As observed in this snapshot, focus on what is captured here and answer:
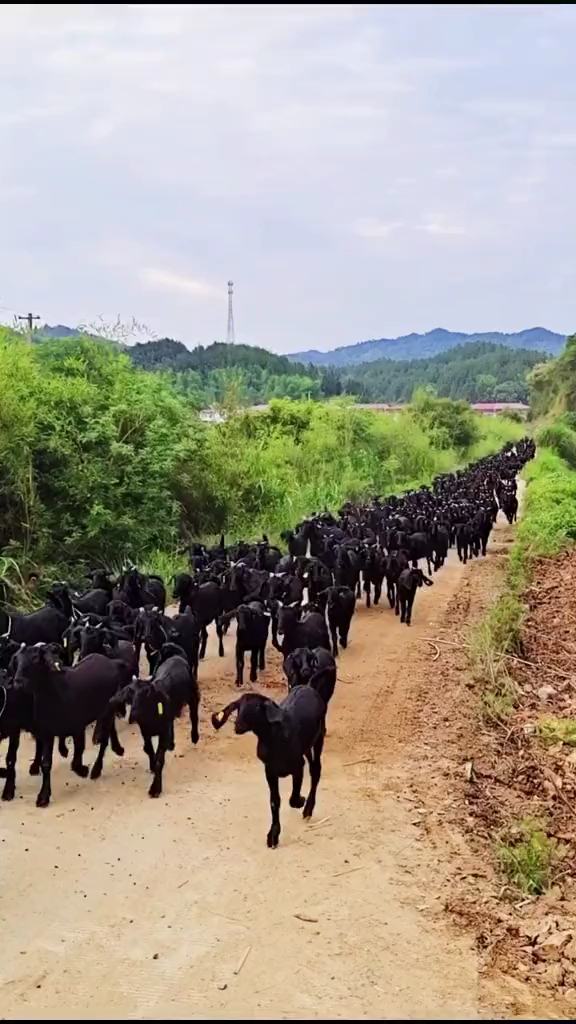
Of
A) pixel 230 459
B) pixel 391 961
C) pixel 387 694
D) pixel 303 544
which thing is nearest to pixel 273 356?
pixel 230 459

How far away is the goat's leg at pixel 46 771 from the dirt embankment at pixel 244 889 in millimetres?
112

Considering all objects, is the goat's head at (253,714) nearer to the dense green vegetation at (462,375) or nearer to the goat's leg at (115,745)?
the goat's leg at (115,745)

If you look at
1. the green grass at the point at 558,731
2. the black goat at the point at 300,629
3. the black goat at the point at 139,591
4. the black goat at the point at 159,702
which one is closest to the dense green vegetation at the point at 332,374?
the black goat at the point at 139,591

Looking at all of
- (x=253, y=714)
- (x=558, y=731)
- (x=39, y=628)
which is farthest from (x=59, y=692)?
(x=558, y=731)

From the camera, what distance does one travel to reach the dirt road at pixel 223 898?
456 centimetres

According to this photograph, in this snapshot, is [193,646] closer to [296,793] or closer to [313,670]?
[313,670]

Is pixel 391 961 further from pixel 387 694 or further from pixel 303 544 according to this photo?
pixel 303 544

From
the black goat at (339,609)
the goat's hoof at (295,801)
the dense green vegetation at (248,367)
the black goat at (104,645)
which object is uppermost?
the dense green vegetation at (248,367)

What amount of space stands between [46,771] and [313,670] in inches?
81.4

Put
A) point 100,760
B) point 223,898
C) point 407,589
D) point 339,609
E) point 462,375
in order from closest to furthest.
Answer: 1. point 223,898
2. point 100,760
3. point 339,609
4. point 407,589
5. point 462,375

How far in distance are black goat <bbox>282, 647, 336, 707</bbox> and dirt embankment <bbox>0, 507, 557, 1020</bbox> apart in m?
0.81

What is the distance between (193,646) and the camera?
30.0 ft

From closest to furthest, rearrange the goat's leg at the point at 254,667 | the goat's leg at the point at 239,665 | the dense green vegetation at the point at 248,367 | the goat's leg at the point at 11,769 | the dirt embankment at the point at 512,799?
the dirt embankment at the point at 512,799 < the goat's leg at the point at 11,769 < the goat's leg at the point at 239,665 < the goat's leg at the point at 254,667 < the dense green vegetation at the point at 248,367

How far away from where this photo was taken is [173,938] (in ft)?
16.6
